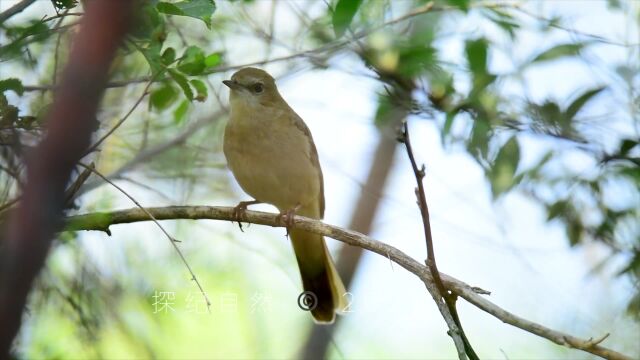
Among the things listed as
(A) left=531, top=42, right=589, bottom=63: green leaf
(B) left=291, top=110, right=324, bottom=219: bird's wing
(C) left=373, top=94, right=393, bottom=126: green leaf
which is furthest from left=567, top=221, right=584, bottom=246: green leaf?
(B) left=291, top=110, right=324, bottom=219: bird's wing

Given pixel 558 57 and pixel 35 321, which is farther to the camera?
pixel 558 57

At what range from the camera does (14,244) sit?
3.70ft

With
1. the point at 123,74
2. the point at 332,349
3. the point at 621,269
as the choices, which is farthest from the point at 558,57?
the point at 123,74

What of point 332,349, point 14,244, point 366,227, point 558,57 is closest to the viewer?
point 14,244

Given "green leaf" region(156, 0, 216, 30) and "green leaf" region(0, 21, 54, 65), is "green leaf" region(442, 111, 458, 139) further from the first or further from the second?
"green leaf" region(0, 21, 54, 65)

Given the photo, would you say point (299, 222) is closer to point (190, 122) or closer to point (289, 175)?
point (289, 175)

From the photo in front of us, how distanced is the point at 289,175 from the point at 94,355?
1.72m

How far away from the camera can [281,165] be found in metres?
5.22

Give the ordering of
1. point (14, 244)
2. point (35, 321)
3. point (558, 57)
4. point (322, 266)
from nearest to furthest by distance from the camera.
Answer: point (14, 244), point (35, 321), point (558, 57), point (322, 266)

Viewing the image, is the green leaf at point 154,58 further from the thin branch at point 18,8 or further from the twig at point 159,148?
the twig at point 159,148

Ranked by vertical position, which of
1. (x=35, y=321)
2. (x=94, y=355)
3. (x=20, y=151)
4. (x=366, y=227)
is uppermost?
(x=20, y=151)

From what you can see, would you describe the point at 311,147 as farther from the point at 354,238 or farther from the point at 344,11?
the point at 354,238

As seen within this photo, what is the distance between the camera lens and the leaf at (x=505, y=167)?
14.8 ft

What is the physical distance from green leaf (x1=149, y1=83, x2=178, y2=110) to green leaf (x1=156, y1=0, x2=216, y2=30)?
926 mm
